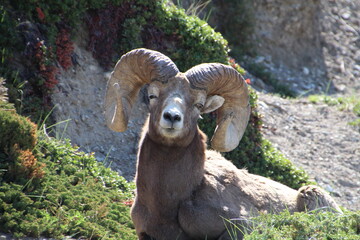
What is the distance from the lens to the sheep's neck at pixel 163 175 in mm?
8672

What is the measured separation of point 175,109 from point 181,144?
664 mm

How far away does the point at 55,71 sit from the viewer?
40.0 feet

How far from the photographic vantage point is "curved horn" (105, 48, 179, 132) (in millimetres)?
8773

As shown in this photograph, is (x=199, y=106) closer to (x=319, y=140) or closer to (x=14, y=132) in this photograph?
(x=14, y=132)

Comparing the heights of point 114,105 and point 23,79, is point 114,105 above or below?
above

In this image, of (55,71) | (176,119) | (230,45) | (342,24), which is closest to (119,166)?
(55,71)

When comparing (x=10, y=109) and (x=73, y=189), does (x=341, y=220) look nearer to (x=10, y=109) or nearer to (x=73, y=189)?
(x=73, y=189)

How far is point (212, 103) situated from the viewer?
9156 millimetres

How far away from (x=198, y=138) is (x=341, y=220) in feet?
7.31

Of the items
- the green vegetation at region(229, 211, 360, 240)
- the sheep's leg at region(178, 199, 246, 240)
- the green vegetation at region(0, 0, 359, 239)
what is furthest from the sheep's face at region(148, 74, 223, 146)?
the green vegetation at region(0, 0, 359, 239)

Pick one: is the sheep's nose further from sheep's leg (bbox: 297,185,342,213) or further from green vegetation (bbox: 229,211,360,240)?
sheep's leg (bbox: 297,185,342,213)

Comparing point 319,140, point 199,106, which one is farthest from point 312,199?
point 319,140

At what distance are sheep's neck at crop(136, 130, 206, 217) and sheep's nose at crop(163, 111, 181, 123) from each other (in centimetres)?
67

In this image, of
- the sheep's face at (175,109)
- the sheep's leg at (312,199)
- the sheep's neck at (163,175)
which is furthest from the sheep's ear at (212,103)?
the sheep's leg at (312,199)
